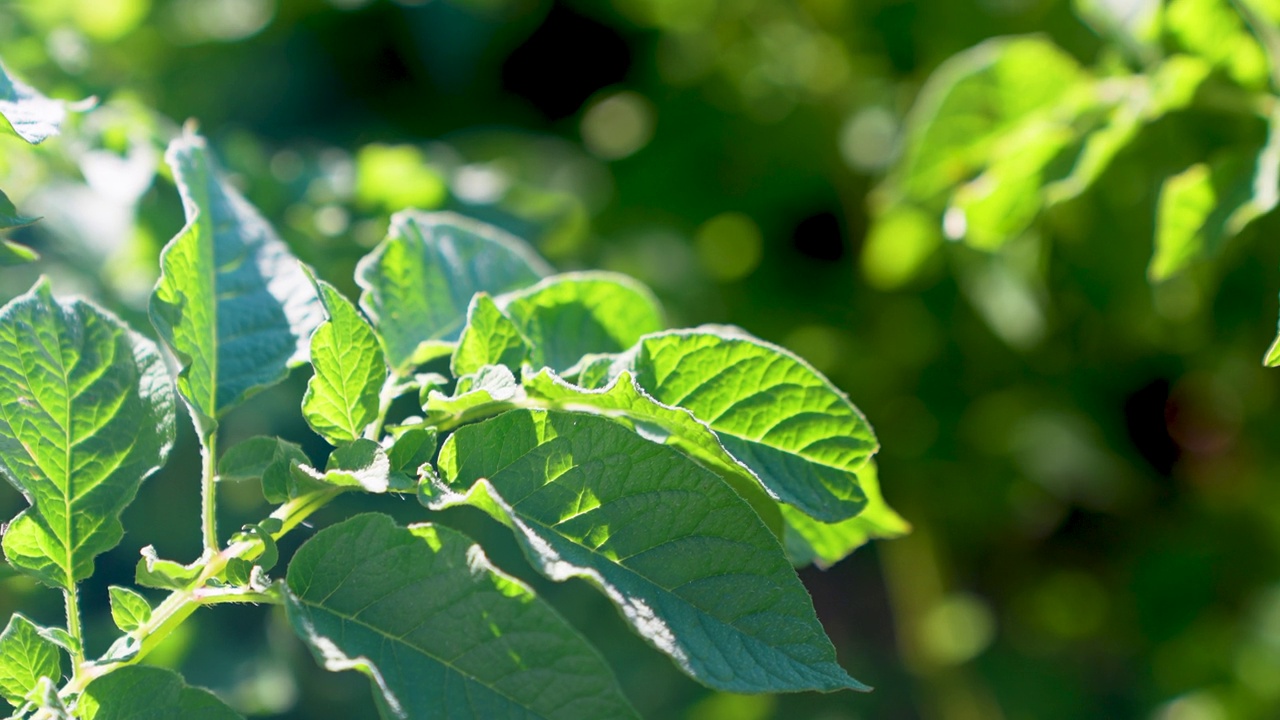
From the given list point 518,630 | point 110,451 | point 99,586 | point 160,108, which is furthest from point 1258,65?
point 160,108

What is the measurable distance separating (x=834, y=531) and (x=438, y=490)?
0.31 metres

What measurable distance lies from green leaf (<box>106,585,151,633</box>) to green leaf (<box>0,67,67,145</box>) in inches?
9.9

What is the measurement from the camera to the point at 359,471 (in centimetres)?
58

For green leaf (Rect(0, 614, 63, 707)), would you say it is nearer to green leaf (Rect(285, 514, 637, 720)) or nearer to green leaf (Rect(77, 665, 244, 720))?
green leaf (Rect(77, 665, 244, 720))

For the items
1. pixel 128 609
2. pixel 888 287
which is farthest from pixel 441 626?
pixel 888 287

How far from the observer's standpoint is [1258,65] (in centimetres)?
94

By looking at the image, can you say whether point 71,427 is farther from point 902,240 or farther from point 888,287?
point 888,287

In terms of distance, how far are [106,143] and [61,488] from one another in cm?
58

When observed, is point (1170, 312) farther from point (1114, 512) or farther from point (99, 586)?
point (99, 586)

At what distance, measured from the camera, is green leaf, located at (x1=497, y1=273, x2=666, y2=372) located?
28.9 inches

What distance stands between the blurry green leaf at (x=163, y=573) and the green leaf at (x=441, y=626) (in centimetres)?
5

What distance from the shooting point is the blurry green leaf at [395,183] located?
1.19 meters

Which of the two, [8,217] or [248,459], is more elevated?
[8,217]

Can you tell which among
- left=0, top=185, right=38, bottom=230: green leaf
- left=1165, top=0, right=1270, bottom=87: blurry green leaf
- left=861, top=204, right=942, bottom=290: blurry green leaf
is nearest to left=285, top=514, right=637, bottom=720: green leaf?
left=0, top=185, right=38, bottom=230: green leaf
